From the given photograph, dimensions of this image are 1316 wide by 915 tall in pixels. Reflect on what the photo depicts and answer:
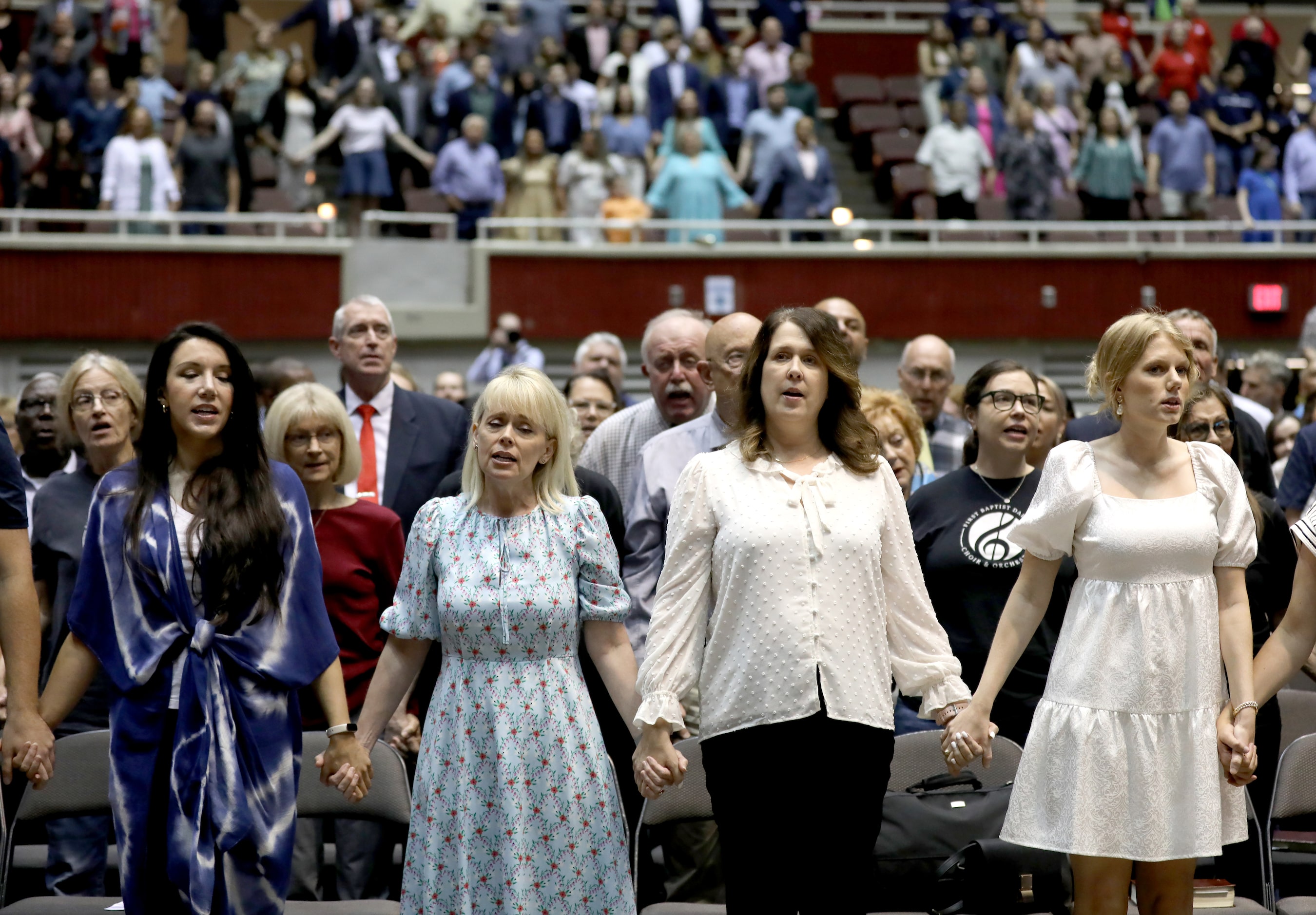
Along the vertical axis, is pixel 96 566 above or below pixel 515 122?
below

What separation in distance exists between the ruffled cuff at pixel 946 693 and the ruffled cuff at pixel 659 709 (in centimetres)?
59

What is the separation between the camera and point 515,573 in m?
3.95

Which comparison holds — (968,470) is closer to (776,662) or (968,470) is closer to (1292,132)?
(776,662)

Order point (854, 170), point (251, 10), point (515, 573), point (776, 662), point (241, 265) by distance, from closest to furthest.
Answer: point (776, 662), point (515, 573), point (241, 265), point (854, 170), point (251, 10)

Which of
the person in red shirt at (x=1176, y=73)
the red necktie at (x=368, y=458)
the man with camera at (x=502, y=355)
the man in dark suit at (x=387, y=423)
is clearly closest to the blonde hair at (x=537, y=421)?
the man in dark suit at (x=387, y=423)

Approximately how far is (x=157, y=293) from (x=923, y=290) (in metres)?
6.96

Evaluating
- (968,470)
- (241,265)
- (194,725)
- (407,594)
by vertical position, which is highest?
(241,265)

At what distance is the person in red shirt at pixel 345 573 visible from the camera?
4.68m

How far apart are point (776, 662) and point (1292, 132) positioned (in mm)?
14901

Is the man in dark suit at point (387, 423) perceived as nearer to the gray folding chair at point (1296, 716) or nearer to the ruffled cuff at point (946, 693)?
the ruffled cuff at point (946, 693)

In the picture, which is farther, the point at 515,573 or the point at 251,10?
the point at 251,10

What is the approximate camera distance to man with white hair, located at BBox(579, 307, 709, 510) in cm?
543

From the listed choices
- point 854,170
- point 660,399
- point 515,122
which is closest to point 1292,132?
point 854,170

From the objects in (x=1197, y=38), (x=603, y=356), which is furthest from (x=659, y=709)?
(x=1197, y=38)
